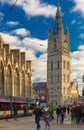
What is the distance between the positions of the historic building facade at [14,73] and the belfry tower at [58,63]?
90866mm

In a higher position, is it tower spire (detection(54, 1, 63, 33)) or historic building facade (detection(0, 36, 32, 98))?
tower spire (detection(54, 1, 63, 33))

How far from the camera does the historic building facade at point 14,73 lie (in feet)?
243

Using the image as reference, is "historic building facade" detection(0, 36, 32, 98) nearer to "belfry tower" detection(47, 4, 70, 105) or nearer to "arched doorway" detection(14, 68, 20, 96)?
"arched doorway" detection(14, 68, 20, 96)

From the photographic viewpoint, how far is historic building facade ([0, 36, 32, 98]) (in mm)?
74188

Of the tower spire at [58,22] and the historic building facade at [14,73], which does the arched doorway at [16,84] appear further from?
the tower spire at [58,22]

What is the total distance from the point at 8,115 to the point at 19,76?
104 feet

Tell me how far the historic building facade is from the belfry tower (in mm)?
90866

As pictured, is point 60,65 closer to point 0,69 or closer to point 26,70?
point 26,70

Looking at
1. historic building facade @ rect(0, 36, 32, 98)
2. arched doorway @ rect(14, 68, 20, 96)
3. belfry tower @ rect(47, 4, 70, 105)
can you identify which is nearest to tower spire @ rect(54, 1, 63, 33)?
belfry tower @ rect(47, 4, 70, 105)

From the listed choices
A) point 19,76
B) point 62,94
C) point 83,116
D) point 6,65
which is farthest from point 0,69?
point 62,94

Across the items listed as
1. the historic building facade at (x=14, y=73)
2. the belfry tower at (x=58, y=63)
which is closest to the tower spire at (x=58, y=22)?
the belfry tower at (x=58, y=63)

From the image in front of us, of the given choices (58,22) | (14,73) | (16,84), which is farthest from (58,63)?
(14,73)

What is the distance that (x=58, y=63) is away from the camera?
185 meters

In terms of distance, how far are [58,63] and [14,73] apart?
104 metres
